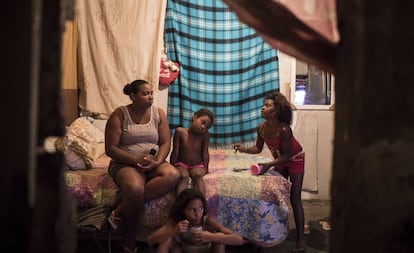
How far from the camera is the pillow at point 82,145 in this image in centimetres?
342

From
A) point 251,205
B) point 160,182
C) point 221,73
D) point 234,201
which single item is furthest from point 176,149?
point 221,73

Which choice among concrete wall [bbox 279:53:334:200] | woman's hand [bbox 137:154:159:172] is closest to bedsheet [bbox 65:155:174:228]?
woman's hand [bbox 137:154:159:172]

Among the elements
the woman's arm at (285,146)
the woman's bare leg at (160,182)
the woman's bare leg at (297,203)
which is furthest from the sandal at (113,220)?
the woman's bare leg at (297,203)

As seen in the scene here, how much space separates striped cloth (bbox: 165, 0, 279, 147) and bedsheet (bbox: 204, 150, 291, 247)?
1.58 metres

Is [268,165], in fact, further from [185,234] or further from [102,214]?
[102,214]

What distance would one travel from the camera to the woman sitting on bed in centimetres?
305

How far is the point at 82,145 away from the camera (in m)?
3.58

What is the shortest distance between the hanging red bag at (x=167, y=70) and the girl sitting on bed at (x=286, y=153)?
1322 mm

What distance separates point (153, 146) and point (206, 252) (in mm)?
888

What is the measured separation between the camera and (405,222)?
104cm

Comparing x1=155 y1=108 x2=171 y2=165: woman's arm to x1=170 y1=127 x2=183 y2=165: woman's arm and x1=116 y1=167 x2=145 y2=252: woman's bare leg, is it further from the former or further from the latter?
x1=116 y1=167 x2=145 y2=252: woman's bare leg

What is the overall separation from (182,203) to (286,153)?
1011 millimetres

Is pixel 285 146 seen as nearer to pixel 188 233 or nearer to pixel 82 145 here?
pixel 188 233

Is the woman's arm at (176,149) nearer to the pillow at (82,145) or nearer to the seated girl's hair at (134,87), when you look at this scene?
the seated girl's hair at (134,87)
